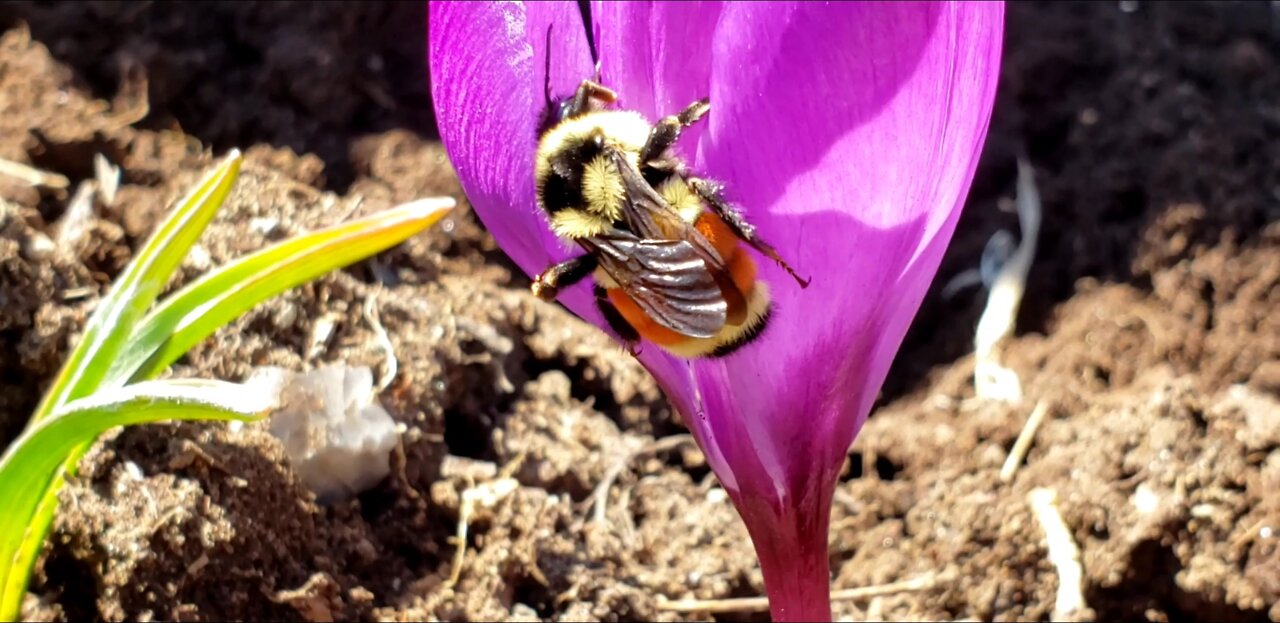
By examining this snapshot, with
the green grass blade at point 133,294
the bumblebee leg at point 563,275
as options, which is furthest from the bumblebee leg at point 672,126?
the green grass blade at point 133,294

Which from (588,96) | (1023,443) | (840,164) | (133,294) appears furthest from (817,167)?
(1023,443)

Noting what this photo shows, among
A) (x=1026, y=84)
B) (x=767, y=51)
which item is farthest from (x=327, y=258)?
(x=1026, y=84)

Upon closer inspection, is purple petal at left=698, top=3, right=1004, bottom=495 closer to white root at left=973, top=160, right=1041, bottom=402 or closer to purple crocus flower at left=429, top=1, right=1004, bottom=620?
purple crocus flower at left=429, top=1, right=1004, bottom=620

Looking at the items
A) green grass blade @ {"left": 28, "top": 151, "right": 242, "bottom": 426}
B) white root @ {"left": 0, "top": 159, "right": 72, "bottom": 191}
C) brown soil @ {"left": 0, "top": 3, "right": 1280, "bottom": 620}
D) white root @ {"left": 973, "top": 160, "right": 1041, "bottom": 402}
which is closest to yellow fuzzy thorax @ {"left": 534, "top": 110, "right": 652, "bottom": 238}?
green grass blade @ {"left": 28, "top": 151, "right": 242, "bottom": 426}

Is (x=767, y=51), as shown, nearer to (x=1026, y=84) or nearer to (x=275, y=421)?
(x=275, y=421)

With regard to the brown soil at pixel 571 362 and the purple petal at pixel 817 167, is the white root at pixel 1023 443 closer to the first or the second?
the brown soil at pixel 571 362

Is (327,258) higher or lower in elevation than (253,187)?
lower

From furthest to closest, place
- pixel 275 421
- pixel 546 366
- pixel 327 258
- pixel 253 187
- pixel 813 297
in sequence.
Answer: pixel 546 366 → pixel 253 187 → pixel 275 421 → pixel 327 258 → pixel 813 297
